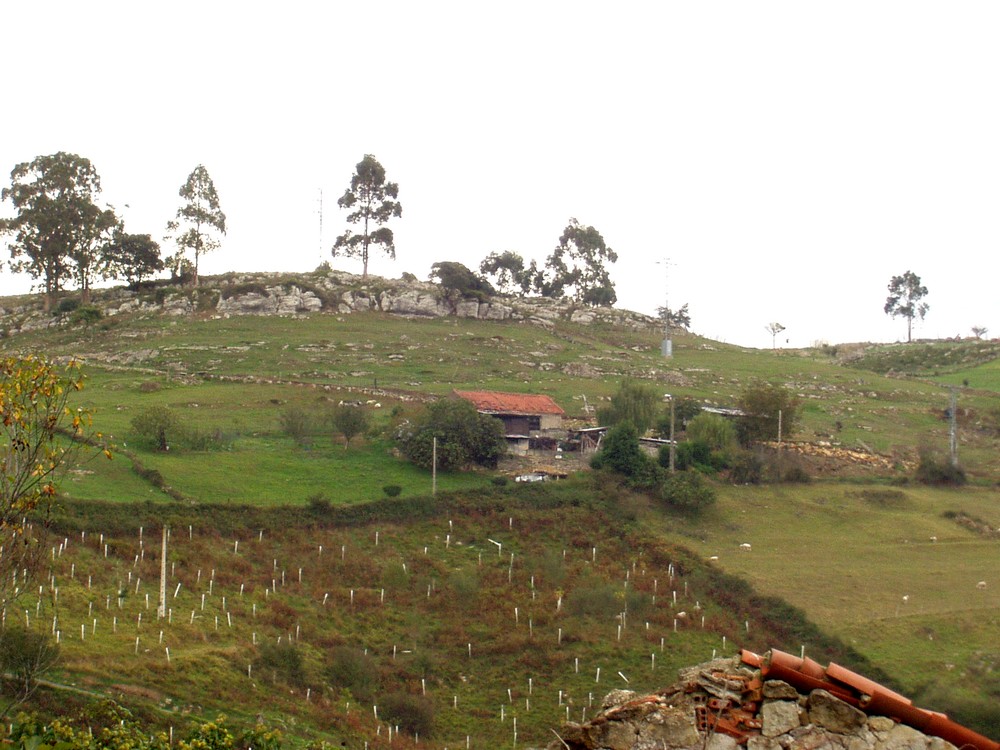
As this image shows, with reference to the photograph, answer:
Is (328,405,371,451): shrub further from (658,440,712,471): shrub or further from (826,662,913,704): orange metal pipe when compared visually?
(826,662,913,704): orange metal pipe

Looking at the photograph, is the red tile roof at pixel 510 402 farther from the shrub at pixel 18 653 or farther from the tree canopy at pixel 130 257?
the tree canopy at pixel 130 257

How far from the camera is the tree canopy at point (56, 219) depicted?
77562mm

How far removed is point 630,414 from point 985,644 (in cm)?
2514

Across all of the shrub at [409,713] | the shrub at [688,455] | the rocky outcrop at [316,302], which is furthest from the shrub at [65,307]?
the shrub at [409,713]

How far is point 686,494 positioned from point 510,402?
14.1 m

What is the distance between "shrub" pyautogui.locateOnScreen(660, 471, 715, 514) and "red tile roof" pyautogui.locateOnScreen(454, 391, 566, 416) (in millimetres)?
11280

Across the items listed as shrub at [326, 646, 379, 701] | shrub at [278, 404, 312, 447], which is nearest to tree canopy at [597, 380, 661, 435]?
shrub at [278, 404, 312, 447]

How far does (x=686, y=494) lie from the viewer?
4391 centimetres

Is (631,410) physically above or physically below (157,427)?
above

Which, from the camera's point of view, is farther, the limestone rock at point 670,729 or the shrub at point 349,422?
the shrub at point 349,422

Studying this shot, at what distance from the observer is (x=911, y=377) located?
8081 cm

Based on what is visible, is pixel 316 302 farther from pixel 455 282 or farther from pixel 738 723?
pixel 738 723

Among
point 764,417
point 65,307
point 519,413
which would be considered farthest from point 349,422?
point 65,307

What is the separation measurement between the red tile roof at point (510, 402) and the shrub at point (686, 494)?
37.0 feet
